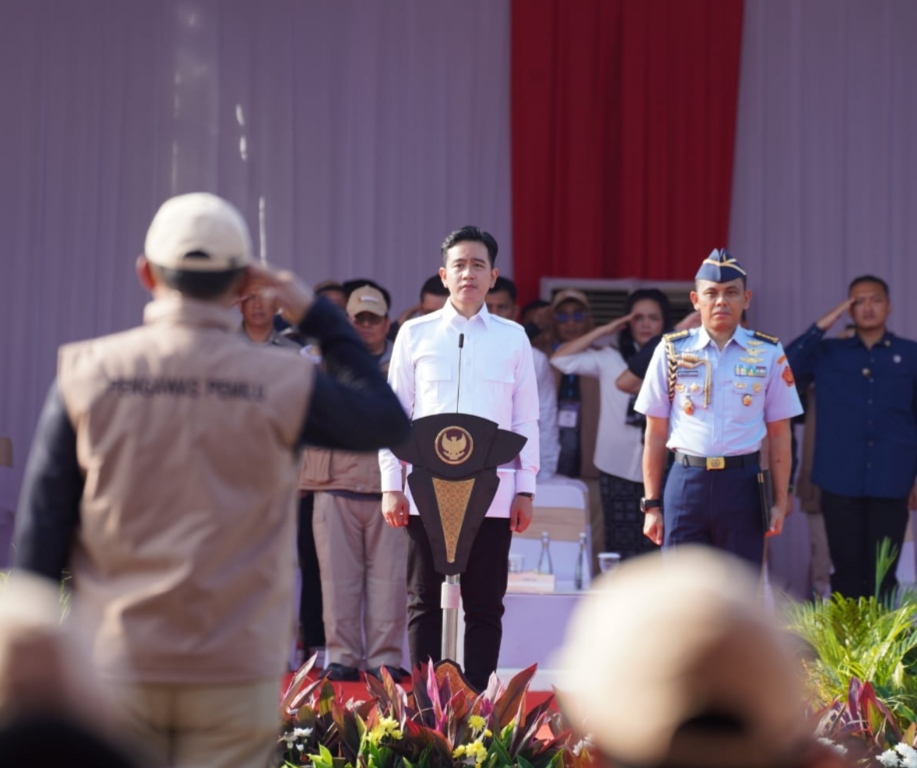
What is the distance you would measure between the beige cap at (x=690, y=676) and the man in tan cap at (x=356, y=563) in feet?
13.8

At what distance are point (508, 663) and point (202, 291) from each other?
3.29 meters

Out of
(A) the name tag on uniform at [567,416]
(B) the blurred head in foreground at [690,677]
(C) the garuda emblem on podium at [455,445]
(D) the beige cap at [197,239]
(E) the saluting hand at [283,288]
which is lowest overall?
(A) the name tag on uniform at [567,416]

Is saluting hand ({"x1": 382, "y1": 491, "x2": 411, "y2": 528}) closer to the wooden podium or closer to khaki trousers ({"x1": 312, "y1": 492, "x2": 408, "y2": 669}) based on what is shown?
the wooden podium

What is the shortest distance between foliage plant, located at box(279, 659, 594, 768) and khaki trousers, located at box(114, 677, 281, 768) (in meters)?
1.07

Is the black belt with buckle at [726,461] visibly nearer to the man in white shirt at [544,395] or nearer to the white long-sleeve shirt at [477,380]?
the white long-sleeve shirt at [477,380]

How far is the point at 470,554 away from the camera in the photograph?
4059 mm

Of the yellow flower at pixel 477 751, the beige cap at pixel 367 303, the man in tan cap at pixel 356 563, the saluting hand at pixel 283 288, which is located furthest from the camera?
the beige cap at pixel 367 303

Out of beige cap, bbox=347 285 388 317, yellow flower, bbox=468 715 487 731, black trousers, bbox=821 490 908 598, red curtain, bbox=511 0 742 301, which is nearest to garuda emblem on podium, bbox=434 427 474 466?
yellow flower, bbox=468 715 487 731

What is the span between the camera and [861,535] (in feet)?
19.6

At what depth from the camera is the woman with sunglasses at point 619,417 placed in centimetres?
633

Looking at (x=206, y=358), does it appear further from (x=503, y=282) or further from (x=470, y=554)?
(x=503, y=282)

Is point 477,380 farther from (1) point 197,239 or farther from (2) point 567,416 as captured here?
(2) point 567,416

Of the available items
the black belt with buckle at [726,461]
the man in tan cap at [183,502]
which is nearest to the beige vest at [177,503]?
the man in tan cap at [183,502]

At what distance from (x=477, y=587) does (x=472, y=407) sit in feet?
1.72
